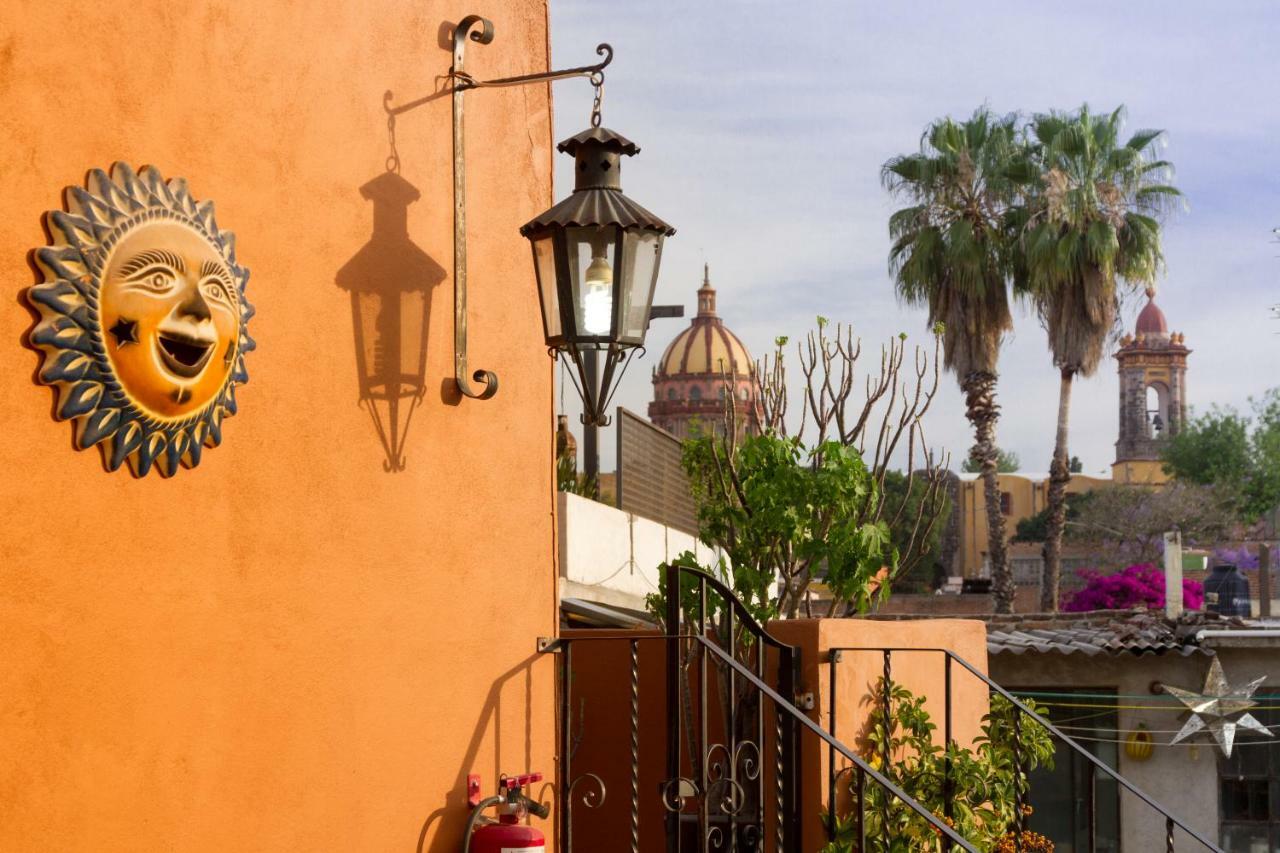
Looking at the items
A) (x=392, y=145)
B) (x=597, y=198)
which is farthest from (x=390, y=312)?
(x=597, y=198)

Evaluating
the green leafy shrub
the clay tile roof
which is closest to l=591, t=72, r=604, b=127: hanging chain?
the green leafy shrub

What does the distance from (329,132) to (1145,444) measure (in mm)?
74924

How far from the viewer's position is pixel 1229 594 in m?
21.4

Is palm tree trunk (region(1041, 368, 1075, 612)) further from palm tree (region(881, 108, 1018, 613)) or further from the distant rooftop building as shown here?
the distant rooftop building

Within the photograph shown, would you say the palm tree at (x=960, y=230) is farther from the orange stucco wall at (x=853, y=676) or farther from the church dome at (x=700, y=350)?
the church dome at (x=700, y=350)

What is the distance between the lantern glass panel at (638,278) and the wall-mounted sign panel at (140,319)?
1257 millimetres

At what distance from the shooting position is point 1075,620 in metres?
16.0

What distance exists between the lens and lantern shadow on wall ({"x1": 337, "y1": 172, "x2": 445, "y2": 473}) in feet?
12.7

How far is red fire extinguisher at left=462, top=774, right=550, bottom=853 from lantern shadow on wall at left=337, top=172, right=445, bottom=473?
1054mm

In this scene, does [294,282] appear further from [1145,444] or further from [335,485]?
[1145,444]

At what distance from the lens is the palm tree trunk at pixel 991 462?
2348 centimetres

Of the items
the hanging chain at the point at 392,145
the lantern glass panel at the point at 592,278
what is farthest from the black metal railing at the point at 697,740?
the hanging chain at the point at 392,145

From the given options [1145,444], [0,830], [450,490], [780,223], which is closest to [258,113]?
[450,490]

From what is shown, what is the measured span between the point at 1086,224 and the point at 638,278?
62.8 feet
